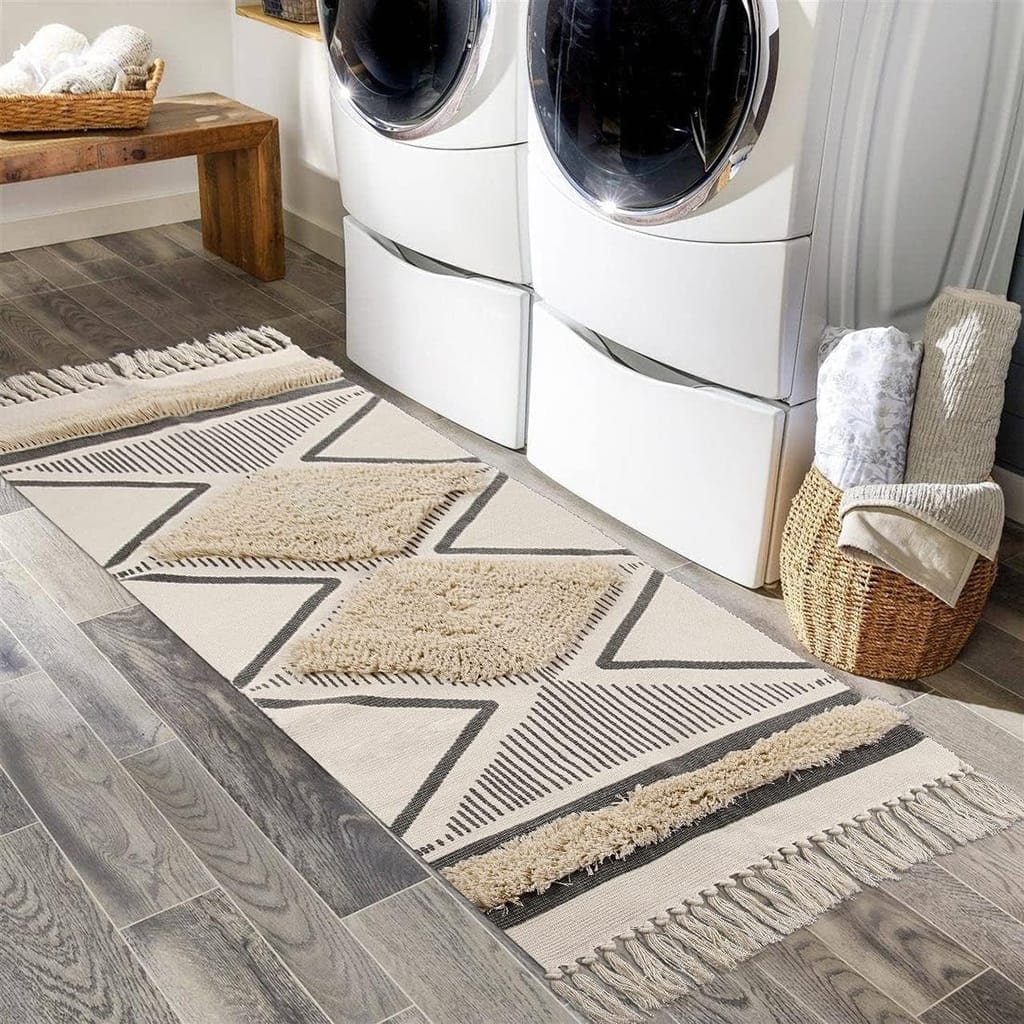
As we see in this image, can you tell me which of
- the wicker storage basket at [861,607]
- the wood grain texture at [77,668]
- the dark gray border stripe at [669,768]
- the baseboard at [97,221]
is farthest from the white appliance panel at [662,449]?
the baseboard at [97,221]

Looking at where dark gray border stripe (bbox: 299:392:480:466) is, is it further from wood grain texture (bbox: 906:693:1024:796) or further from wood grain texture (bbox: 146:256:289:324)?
wood grain texture (bbox: 906:693:1024:796)

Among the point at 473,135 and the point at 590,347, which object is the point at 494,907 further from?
the point at 473,135

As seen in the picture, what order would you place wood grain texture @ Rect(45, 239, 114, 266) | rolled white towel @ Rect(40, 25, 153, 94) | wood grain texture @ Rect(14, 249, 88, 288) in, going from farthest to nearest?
wood grain texture @ Rect(45, 239, 114, 266) → wood grain texture @ Rect(14, 249, 88, 288) → rolled white towel @ Rect(40, 25, 153, 94)

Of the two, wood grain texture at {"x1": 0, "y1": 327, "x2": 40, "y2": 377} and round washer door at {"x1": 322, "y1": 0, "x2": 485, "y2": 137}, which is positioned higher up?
round washer door at {"x1": 322, "y1": 0, "x2": 485, "y2": 137}

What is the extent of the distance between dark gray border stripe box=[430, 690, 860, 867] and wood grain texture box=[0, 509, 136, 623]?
735mm

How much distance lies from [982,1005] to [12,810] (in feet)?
3.63

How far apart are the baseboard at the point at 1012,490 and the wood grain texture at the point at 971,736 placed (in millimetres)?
602

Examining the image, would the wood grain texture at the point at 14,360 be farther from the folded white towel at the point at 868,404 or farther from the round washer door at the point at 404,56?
the folded white towel at the point at 868,404

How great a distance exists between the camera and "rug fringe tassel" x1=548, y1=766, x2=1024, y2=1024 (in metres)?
1.38

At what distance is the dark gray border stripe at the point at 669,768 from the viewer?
5.14 feet

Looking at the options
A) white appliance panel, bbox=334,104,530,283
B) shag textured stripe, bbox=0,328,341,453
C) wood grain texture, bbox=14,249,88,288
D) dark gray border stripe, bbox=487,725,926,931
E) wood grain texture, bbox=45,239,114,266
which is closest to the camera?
dark gray border stripe, bbox=487,725,926,931

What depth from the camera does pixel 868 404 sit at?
182cm

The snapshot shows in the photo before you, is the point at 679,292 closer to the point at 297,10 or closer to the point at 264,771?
the point at 264,771

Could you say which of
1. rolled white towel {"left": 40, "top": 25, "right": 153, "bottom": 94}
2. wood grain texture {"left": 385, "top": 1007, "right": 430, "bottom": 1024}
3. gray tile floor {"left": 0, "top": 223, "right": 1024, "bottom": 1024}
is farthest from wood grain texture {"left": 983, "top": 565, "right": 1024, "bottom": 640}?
rolled white towel {"left": 40, "top": 25, "right": 153, "bottom": 94}
